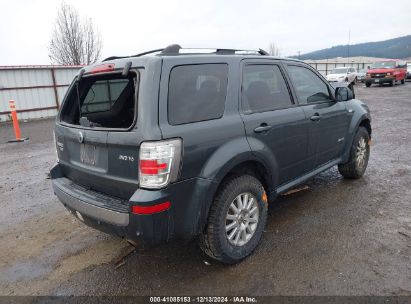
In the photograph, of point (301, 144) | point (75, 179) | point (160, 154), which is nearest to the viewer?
point (160, 154)

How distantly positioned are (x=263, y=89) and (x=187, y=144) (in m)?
1.26

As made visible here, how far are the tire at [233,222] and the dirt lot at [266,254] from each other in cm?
15

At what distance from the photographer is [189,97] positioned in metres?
2.73

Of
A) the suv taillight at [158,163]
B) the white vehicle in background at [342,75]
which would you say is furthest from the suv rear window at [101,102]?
Answer: the white vehicle in background at [342,75]

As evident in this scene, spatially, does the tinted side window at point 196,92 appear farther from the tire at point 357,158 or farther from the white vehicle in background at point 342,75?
the white vehicle in background at point 342,75

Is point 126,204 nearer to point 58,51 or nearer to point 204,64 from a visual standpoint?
point 204,64

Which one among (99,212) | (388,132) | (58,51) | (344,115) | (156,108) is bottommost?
(388,132)

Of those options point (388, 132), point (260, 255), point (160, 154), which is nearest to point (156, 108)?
point (160, 154)

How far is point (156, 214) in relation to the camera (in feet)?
8.05

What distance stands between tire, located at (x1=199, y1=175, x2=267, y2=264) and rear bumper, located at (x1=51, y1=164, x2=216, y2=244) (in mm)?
157

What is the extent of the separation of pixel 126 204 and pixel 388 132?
27.1 feet

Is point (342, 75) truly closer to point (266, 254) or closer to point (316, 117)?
point (316, 117)

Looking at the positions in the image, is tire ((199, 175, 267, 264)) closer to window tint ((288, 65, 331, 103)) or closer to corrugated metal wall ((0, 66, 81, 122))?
window tint ((288, 65, 331, 103))

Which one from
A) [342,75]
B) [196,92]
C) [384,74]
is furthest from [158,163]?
[384,74]
